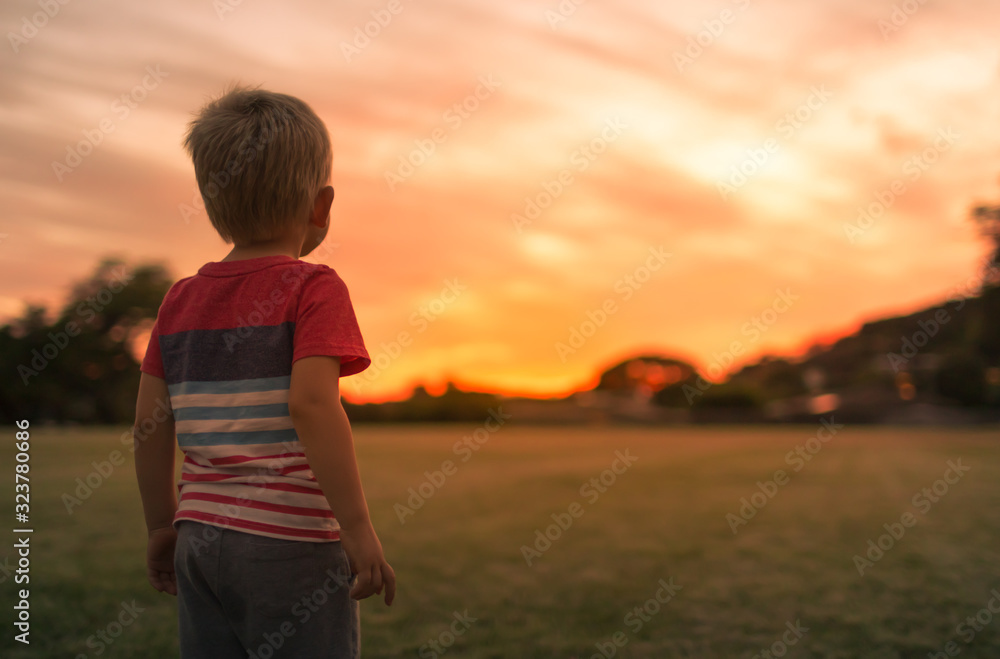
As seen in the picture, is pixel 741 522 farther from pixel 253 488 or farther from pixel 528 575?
pixel 253 488

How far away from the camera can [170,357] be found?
1.33m

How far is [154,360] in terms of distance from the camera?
1374 millimetres

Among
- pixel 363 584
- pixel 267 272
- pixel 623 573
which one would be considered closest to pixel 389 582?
pixel 363 584

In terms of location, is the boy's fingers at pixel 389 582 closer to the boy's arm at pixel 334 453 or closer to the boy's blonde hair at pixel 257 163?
the boy's arm at pixel 334 453
